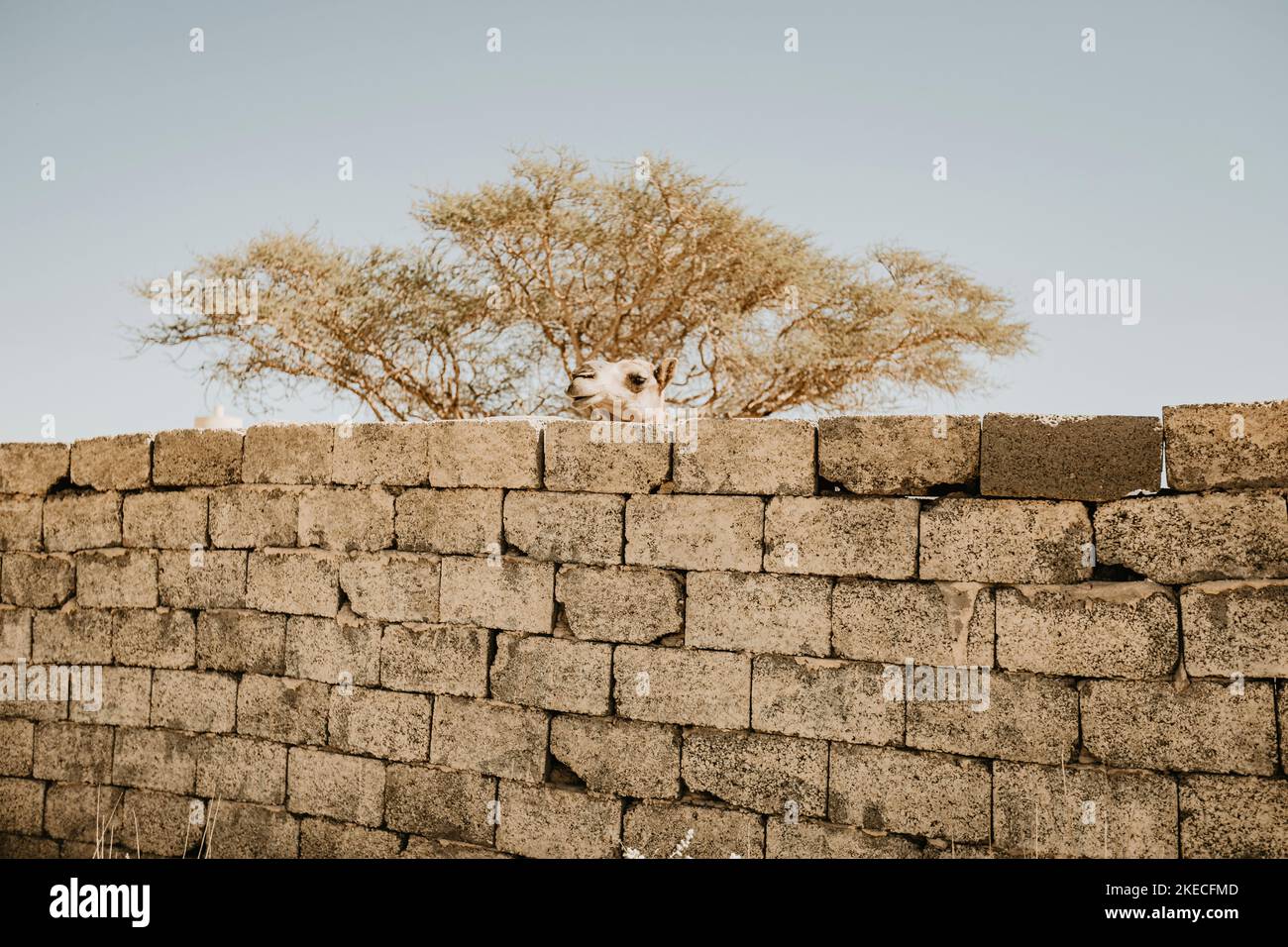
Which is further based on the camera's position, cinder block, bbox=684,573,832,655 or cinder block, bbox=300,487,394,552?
cinder block, bbox=300,487,394,552

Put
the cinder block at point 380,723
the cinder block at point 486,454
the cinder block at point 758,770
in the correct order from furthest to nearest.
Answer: the cinder block at point 380,723 < the cinder block at point 486,454 < the cinder block at point 758,770

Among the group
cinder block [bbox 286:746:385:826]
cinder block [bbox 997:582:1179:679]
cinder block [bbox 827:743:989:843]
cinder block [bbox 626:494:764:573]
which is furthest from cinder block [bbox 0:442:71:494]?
cinder block [bbox 997:582:1179:679]

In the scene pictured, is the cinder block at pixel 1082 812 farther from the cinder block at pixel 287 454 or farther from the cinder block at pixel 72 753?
the cinder block at pixel 72 753

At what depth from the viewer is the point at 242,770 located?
20.0 ft

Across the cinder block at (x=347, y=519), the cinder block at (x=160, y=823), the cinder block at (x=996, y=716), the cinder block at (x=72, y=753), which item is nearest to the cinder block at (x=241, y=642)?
the cinder block at (x=347, y=519)

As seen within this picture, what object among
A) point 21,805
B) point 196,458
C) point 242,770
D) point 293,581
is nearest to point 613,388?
point 293,581

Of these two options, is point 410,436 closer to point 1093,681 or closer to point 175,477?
point 175,477

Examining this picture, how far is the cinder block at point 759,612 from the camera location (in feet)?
15.8

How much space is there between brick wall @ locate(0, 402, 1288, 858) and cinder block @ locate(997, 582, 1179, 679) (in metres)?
0.01

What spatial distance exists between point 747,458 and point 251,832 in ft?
12.3

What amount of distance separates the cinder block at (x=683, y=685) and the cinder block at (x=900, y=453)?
1.06m

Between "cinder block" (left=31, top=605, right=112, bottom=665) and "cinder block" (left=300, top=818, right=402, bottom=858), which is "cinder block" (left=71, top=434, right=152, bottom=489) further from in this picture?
"cinder block" (left=300, top=818, right=402, bottom=858)

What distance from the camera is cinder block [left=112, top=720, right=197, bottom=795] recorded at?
6266 millimetres

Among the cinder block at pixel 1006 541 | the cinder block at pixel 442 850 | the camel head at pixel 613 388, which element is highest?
the camel head at pixel 613 388
